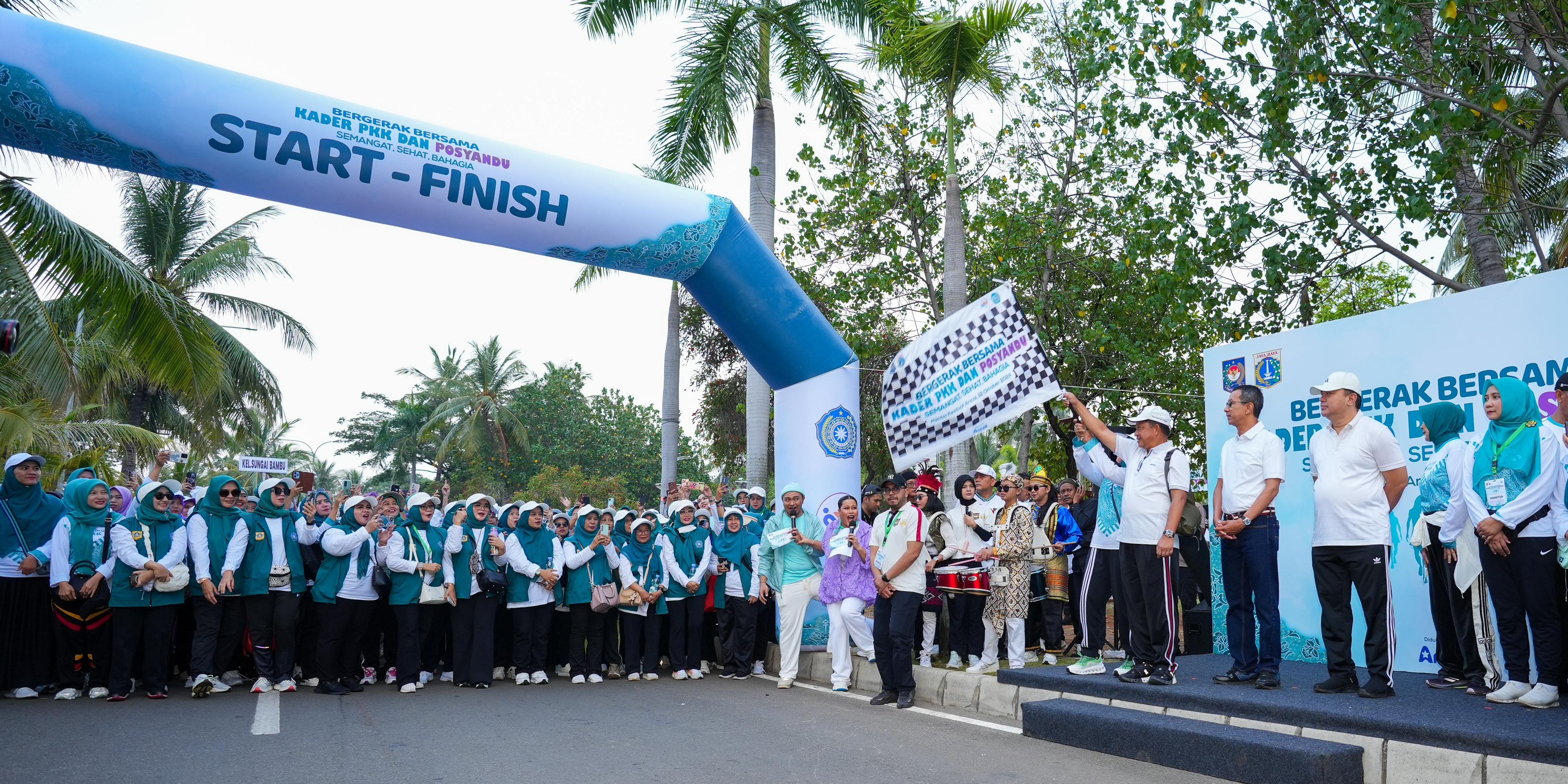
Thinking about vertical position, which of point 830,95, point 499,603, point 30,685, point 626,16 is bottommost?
point 30,685

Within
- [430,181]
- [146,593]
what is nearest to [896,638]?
[430,181]

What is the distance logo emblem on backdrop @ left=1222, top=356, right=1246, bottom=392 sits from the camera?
928 cm

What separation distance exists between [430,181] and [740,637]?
204 inches

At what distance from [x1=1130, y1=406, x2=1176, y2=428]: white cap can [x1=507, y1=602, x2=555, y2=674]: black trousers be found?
582 cm

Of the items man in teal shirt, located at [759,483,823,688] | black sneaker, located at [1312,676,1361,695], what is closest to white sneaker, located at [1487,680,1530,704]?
black sneaker, located at [1312,676,1361,695]

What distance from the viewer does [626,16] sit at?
1437cm

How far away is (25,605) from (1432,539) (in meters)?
10.7

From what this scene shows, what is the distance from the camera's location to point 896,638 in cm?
843

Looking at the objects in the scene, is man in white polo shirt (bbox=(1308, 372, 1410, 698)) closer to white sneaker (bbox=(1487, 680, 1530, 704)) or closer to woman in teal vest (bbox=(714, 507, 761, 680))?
white sneaker (bbox=(1487, 680, 1530, 704))

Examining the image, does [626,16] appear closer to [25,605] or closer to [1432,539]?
[25,605]

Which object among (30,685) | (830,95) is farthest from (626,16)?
(30,685)

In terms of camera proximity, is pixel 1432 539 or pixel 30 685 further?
pixel 30 685

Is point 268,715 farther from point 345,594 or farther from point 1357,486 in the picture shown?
point 1357,486

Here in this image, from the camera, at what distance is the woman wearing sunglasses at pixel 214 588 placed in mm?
A: 8969
